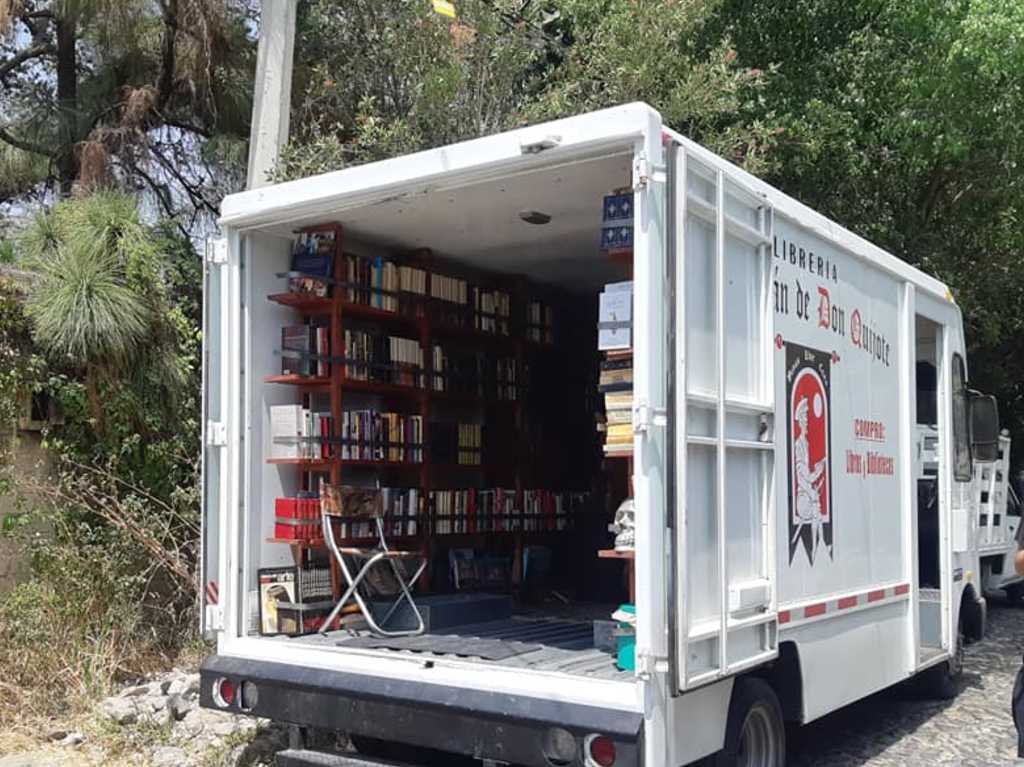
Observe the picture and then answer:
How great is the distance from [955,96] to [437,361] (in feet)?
16.9

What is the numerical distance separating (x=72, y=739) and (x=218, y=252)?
279 cm

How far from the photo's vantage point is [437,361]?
6.75m

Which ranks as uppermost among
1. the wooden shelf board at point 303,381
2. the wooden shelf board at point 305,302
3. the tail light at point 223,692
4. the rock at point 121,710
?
the wooden shelf board at point 305,302

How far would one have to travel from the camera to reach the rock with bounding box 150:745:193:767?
→ 219 inches

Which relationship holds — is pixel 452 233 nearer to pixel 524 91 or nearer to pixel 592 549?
pixel 592 549

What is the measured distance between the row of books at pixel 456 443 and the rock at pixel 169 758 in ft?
7.13

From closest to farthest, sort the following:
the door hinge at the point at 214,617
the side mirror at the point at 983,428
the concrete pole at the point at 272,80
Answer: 1. the door hinge at the point at 214,617
2. the side mirror at the point at 983,428
3. the concrete pole at the point at 272,80

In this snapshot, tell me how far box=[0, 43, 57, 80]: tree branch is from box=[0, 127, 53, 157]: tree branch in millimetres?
905

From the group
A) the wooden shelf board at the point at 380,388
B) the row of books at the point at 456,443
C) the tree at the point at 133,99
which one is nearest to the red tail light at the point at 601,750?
the wooden shelf board at the point at 380,388

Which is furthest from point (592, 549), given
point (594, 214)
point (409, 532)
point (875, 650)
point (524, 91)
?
point (524, 91)

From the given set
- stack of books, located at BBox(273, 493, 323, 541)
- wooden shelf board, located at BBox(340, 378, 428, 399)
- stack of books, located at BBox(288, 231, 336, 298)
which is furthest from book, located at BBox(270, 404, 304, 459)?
stack of books, located at BBox(288, 231, 336, 298)

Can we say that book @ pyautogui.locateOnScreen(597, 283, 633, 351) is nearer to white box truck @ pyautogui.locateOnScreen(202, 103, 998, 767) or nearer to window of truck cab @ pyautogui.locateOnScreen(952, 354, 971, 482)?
white box truck @ pyautogui.locateOnScreen(202, 103, 998, 767)

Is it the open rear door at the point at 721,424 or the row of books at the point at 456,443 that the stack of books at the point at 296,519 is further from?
the open rear door at the point at 721,424

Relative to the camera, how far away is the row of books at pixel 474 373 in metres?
6.79
